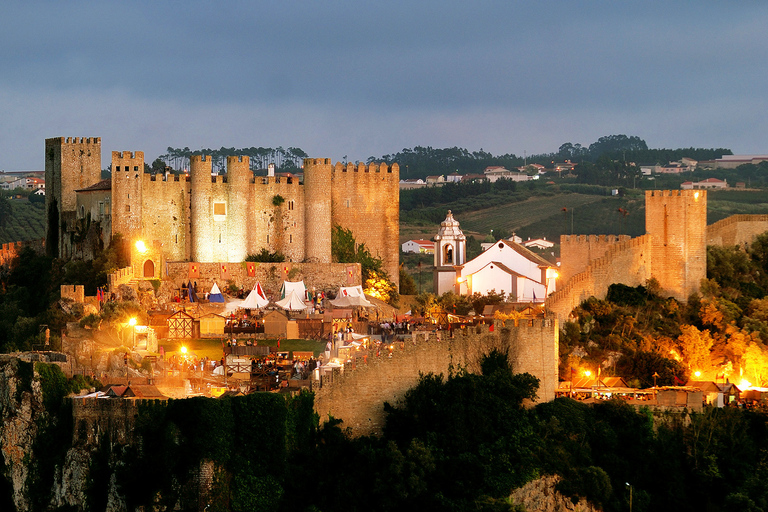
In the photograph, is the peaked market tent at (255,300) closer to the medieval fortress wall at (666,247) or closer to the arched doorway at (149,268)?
the arched doorway at (149,268)

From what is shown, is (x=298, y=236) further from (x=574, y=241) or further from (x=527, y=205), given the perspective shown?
(x=527, y=205)

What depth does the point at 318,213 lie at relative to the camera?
50.6 meters

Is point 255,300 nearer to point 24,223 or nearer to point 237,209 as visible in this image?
point 237,209

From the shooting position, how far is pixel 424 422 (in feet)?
110

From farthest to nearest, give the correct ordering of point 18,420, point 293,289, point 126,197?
1. point 126,197
2. point 293,289
3. point 18,420

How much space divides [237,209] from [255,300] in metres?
5.23

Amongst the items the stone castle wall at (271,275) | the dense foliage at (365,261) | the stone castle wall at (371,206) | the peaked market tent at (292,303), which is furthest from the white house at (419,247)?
the peaked market tent at (292,303)

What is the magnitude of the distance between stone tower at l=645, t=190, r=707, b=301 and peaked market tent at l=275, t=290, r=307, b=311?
36.1ft

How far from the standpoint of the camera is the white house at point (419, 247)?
76250 millimetres

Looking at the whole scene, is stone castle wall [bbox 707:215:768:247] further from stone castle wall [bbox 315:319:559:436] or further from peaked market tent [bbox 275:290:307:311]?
stone castle wall [bbox 315:319:559:436]

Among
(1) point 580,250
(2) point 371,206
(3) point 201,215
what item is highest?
(2) point 371,206

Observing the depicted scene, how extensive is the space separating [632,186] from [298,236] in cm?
5713

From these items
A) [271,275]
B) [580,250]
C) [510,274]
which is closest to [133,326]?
[271,275]

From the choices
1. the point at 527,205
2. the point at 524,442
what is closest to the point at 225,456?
the point at 524,442
